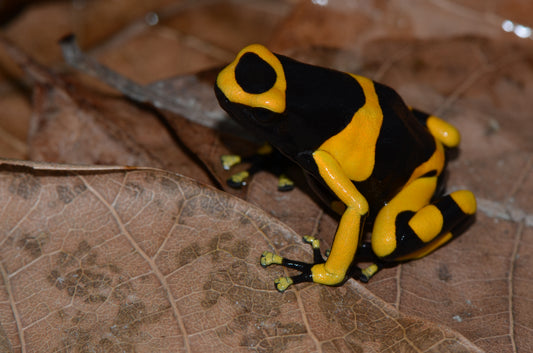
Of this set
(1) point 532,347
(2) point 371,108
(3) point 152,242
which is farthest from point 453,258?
(3) point 152,242

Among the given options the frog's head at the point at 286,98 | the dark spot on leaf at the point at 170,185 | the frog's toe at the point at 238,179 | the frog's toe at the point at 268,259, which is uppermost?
the frog's head at the point at 286,98

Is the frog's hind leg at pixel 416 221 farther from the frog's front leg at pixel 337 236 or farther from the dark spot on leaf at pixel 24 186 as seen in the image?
the dark spot on leaf at pixel 24 186

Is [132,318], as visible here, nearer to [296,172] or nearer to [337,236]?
[337,236]

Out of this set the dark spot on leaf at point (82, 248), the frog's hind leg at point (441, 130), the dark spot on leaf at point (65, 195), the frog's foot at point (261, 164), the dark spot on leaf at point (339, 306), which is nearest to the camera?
the dark spot on leaf at point (339, 306)

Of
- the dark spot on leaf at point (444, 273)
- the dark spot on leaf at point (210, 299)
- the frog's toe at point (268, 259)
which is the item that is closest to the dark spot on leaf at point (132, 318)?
the dark spot on leaf at point (210, 299)


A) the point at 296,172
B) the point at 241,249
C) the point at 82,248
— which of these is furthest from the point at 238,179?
the point at 82,248

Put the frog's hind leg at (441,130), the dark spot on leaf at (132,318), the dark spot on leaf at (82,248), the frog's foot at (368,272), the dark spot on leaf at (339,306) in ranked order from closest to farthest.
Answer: the dark spot on leaf at (132,318), the dark spot on leaf at (339,306), the dark spot on leaf at (82,248), the frog's foot at (368,272), the frog's hind leg at (441,130)

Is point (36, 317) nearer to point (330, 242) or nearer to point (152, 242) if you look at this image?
point (152, 242)
